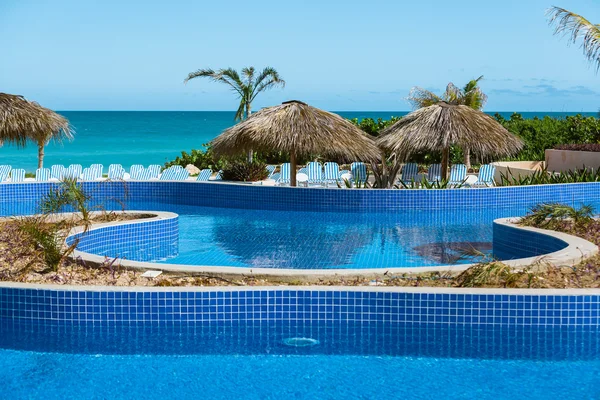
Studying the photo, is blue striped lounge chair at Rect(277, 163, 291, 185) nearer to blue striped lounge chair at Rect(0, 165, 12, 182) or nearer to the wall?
blue striped lounge chair at Rect(0, 165, 12, 182)

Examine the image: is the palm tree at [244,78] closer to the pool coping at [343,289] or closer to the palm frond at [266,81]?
the palm frond at [266,81]

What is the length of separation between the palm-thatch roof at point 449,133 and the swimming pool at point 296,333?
1025 cm

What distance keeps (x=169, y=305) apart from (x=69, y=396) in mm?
1290

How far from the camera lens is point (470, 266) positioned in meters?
7.59

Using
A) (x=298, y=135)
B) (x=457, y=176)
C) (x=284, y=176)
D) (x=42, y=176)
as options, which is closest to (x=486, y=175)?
(x=457, y=176)

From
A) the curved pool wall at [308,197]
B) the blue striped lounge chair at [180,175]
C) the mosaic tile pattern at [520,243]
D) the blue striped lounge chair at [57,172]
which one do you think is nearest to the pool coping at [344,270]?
the mosaic tile pattern at [520,243]

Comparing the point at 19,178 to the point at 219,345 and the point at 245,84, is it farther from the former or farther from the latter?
the point at 219,345

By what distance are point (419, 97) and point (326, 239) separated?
13.8 m

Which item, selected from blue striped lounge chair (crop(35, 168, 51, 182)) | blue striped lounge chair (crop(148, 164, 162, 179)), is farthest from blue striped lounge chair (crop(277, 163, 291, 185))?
blue striped lounge chair (crop(35, 168, 51, 182))

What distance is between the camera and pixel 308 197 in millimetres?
15461

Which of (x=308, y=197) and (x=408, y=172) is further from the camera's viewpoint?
(x=408, y=172)

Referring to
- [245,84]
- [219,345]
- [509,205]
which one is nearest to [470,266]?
[219,345]

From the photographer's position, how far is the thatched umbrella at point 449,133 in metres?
16.5

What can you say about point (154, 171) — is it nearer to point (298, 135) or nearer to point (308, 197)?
point (298, 135)
